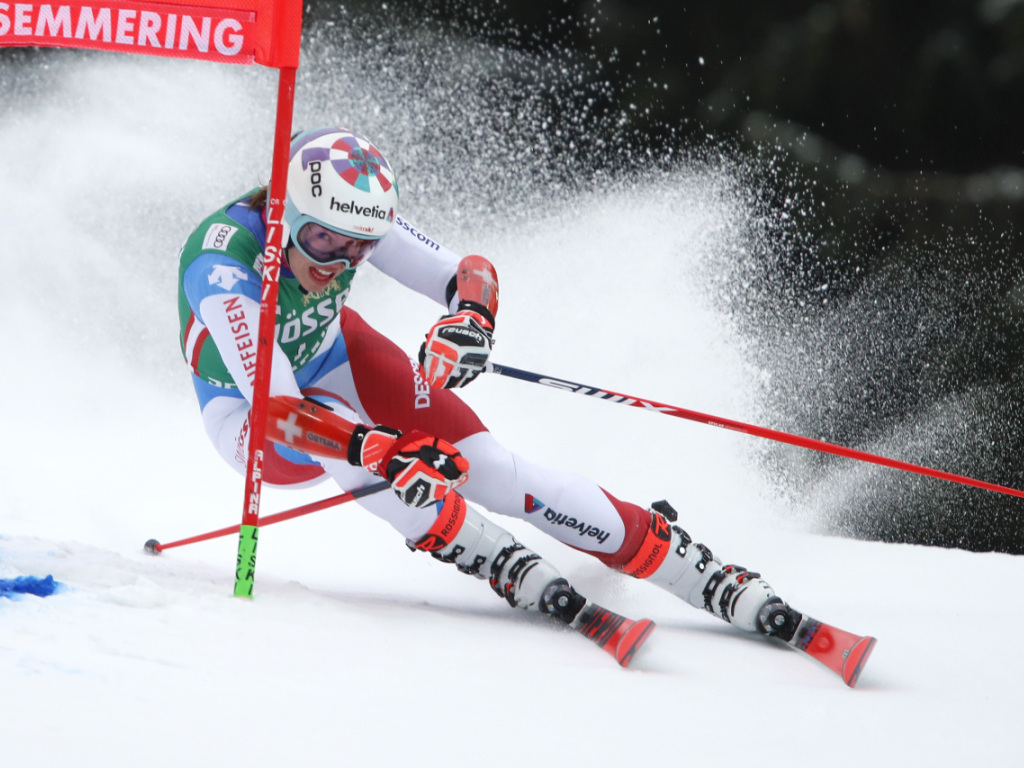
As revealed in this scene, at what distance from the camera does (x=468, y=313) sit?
6.22ft

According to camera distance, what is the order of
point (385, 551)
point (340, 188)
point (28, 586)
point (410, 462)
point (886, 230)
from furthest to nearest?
point (886, 230) → point (385, 551) → point (340, 188) → point (410, 462) → point (28, 586)

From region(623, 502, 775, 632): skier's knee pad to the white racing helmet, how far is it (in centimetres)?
87

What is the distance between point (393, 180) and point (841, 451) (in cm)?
113

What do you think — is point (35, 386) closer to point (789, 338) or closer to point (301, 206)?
point (301, 206)

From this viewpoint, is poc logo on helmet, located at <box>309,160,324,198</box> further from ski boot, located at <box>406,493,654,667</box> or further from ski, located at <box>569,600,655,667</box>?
ski, located at <box>569,600,655,667</box>

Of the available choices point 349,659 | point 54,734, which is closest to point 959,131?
point 349,659

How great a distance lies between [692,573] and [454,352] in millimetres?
709

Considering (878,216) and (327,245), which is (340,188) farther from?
(878,216)

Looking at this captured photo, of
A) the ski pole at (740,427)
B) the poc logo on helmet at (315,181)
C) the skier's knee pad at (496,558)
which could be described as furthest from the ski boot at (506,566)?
the poc logo on helmet at (315,181)

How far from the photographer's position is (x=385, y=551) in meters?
A: 2.72

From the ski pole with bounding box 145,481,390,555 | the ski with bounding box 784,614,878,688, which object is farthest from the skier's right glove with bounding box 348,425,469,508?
the ski with bounding box 784,614,878,688

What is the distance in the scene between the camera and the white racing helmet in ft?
5.65

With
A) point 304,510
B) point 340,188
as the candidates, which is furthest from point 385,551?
point 340,188

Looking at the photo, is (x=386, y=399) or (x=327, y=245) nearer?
(x=327, y=245)
